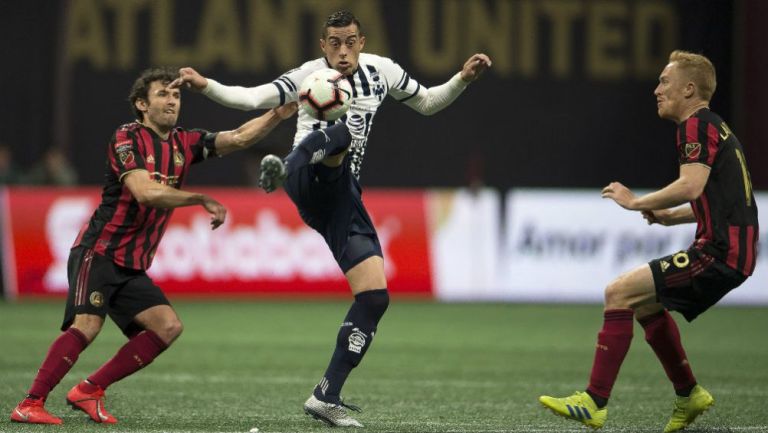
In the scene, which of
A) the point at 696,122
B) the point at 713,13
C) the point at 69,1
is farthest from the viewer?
the point at 713,13

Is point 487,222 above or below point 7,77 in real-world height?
below

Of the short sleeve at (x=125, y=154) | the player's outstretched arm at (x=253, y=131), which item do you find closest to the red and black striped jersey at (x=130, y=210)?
the short sleeve at (x=125, y=154)

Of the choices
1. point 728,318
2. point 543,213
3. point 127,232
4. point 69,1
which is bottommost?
point 728,318

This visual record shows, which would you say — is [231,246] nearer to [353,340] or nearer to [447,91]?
[447,91]

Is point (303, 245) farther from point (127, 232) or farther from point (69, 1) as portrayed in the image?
point (127, 232)

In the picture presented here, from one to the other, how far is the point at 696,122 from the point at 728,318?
8.30 metres

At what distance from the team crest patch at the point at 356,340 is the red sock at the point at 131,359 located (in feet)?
3.34

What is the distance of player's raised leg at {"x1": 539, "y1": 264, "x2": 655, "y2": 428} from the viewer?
20.3 ft

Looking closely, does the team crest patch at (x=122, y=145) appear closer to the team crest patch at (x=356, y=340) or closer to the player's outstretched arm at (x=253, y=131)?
the player's outstretched arm at (x=253, y=131)

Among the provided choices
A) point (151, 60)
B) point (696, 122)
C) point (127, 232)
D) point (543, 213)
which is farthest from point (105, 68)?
point (696, 122)

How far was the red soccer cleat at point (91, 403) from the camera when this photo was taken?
21.7 feet

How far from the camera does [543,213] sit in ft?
50.9

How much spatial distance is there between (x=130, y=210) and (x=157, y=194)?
353 millimetres

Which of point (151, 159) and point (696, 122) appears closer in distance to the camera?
point (696, 122)
